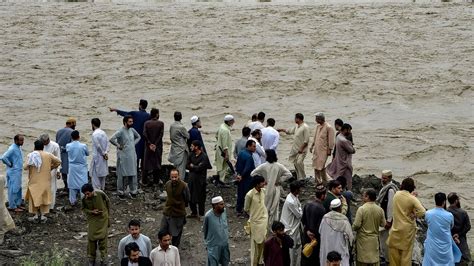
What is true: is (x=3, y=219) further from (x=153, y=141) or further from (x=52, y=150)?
(x=153, y=141)

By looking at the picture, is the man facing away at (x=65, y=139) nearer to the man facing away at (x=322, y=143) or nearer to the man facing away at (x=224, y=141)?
the man facing away at (x=224, y=141)

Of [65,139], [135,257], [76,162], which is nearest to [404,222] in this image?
[135,257]

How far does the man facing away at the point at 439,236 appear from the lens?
380 inches

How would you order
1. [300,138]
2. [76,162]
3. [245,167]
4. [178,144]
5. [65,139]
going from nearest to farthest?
[245,167] < [76,162] < [65,139] < [178,144] < [300,138]

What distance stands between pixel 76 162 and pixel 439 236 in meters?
5.18

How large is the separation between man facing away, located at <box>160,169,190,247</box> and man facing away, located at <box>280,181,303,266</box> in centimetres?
128

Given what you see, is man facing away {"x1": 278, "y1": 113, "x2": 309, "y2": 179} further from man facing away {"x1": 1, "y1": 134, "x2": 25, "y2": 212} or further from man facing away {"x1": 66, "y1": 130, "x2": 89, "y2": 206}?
man facing away {"x1": 1, "y1": 134, "x2": 25, "y2": 212}

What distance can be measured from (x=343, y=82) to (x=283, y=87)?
58.7 inches

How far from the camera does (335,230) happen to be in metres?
9.33

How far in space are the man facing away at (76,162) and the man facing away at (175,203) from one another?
203cm

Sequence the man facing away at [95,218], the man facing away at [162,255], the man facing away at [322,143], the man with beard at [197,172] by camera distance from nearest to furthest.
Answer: the man facing away at [162,255]
the man facing away at [95,218]
the man with beard at [197,172]
the man facing away at [322,143]

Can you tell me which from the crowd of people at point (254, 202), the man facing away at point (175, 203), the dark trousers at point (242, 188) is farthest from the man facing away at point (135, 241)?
the dark trousers at point (242, 188)

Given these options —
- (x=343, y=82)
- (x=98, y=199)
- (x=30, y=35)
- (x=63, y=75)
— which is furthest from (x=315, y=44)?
(x=98, y=199)

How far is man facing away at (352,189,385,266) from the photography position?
9.66 meters
